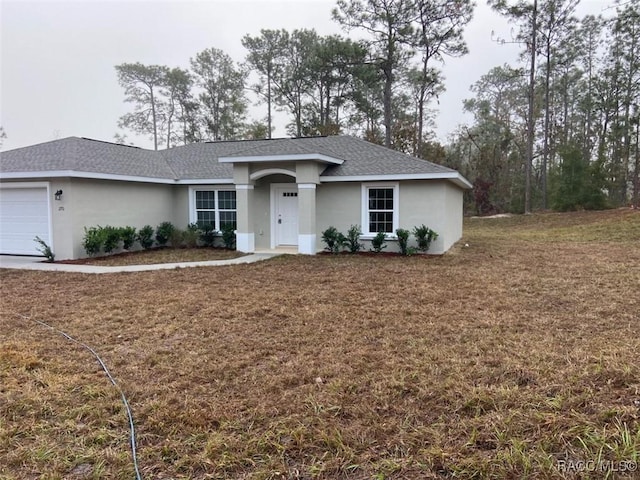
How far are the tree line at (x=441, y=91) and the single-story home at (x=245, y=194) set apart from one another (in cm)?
1475

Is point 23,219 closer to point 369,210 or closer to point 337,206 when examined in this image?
point 337,206

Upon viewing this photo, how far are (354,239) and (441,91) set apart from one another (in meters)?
22.0

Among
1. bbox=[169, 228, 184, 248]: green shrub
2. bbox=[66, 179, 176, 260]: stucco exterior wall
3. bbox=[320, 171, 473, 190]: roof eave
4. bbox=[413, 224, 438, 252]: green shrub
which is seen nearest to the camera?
bbox=[66, 179, 176, 260]: stucco exterior wall

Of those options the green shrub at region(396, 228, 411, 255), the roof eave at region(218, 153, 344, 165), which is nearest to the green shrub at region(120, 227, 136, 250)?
the roof eave at region(218, 153, 344, 165)

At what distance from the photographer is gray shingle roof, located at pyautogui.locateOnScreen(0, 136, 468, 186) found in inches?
468

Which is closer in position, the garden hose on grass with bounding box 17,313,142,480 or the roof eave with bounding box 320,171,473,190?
the garden hose on grass with bounding box 17,313,142,480

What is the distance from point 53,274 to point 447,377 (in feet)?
30.0

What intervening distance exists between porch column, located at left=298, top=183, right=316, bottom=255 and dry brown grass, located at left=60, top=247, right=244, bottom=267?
196 centimetres

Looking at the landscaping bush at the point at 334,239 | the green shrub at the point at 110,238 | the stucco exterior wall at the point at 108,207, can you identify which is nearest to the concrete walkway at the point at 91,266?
the stucco exterior wall at the point at 108,207

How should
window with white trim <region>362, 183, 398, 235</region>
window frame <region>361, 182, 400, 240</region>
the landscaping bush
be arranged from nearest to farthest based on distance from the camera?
1. window frame <region>361, 182, 400, 240</region>
2. window with white trim <region>362, 183, 398, 235</region>
3. the landscaping bush

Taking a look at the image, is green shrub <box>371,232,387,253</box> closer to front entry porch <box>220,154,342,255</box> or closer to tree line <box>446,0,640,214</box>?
front entry porch <box>220,154,342,255</box>

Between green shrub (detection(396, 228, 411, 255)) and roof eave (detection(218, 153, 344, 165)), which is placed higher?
roof eave (detection(218, 153, 344, 165))

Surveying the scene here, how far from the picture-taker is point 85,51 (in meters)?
21.0

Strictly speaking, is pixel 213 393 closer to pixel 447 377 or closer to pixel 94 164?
pixel 447 377
